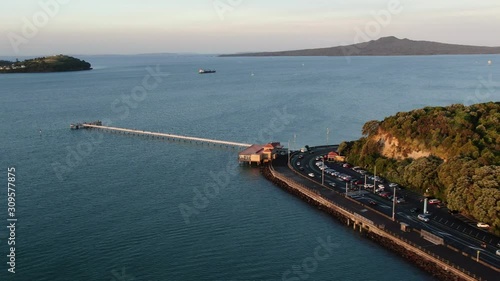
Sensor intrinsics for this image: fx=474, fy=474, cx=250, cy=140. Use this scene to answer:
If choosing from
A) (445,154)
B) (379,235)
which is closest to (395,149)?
(445,154)

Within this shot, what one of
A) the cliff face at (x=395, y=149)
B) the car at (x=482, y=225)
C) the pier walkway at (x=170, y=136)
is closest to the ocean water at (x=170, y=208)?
the pier walkway at (x=170, y=136)

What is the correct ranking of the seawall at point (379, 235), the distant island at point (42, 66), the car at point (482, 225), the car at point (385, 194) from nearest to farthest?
the seawall at point (379, 235) → the car at point (482, 225) → the car at point (385, 194) → the distant island at point (42, 66)

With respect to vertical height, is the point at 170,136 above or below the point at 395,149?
below

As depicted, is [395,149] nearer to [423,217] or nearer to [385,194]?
[385,194]

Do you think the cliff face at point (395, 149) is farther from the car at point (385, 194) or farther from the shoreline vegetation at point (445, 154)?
the car at point (385, 194)

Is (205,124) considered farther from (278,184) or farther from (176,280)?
(176,280)

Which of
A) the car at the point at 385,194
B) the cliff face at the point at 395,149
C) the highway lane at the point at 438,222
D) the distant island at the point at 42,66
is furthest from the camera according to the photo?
the distant island at the point at 42,66

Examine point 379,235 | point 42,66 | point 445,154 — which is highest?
point 42,66

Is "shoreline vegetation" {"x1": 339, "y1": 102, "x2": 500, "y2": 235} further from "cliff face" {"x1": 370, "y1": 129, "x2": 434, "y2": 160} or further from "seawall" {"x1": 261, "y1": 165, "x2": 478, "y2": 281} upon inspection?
"seawall" {"x1": 261, "y1": 165, "x2": 478, "y2": 281}

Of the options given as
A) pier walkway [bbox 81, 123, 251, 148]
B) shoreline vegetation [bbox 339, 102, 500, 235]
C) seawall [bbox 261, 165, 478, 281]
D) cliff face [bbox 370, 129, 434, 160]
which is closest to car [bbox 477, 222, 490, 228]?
shoreline vegetation [bbox 339, 102, 500, 235]
